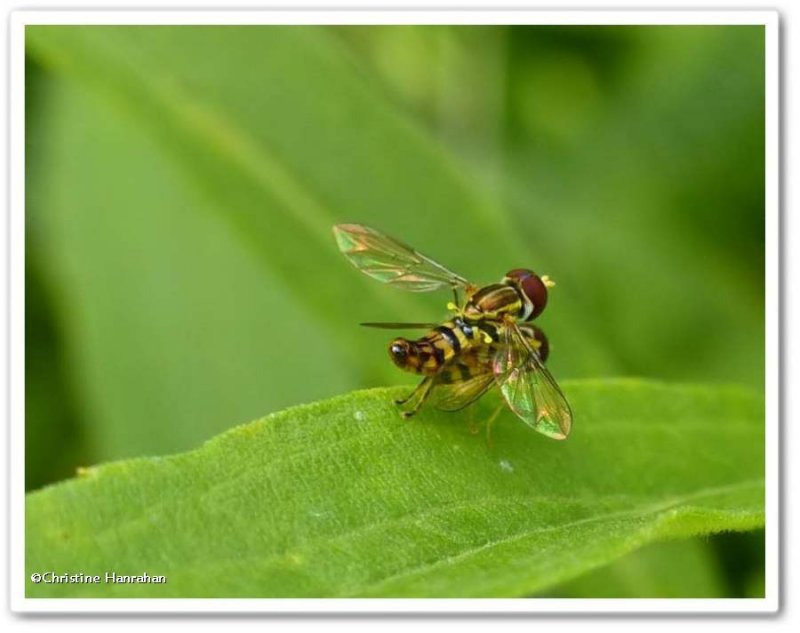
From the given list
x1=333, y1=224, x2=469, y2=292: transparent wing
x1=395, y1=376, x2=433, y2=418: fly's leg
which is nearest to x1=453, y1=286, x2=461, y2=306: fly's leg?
x1=333, y1=224, x2=469, y2=292: transparent wing

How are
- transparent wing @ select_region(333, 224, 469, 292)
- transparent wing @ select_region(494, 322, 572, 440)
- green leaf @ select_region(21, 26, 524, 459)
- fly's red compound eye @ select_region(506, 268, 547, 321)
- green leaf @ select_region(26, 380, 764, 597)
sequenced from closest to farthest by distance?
green leaf @ select_region(26, 380, 764, 597) < transparent wing @ select_region(494, 322, 572, 440) < fly's red compound eye @ select_region(506, 268, 547, 321) < transparent wing @ select_region(333, 224, 469, 292) < green leaf @ select_region(21, 26, 524, 459)

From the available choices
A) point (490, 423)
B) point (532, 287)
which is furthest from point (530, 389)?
point (532, 287)

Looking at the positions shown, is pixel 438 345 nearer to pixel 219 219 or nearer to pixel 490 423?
pixel 490 423

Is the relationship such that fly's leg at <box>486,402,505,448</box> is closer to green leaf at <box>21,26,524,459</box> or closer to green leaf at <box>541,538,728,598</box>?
green leaf at <box>541,538,728,598</box>

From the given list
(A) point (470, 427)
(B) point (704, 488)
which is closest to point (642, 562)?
(B) point (704, 488)
